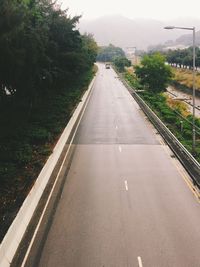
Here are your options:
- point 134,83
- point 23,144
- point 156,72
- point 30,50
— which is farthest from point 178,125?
point 134,83

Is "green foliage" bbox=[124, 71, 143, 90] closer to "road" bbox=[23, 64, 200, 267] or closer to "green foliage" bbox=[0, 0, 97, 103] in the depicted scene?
"green foliage" bbox=[0, 0, 97, 103]

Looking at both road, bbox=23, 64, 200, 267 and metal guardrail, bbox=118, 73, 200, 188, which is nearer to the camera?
road, bbox=23, 64, 200, 267

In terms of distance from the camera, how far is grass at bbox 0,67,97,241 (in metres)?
20.8

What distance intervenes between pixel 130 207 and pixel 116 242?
4053 millimetres

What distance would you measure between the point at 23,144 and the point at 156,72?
46.8 meters

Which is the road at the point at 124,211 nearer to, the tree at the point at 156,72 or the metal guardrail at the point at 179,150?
the metal guardrail at the point at 179,150

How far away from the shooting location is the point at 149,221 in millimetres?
18750

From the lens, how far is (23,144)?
29344 mm

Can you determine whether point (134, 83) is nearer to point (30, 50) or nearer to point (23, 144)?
point (30, 50)

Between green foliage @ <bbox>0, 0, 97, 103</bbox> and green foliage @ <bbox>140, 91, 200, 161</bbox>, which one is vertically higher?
green foliage @ <bbox>0, 0, 97, 103</bbox>

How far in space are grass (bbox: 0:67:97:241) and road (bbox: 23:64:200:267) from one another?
2191 millimetres

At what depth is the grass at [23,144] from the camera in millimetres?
20766

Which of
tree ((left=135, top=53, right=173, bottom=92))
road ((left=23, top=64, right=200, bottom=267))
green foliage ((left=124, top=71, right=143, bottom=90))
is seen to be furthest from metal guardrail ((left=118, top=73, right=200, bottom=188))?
green foliage ((left=124, top=71, right=143, bottom=90))

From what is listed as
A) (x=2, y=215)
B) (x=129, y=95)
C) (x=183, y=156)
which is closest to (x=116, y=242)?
(x=2, y=215)
